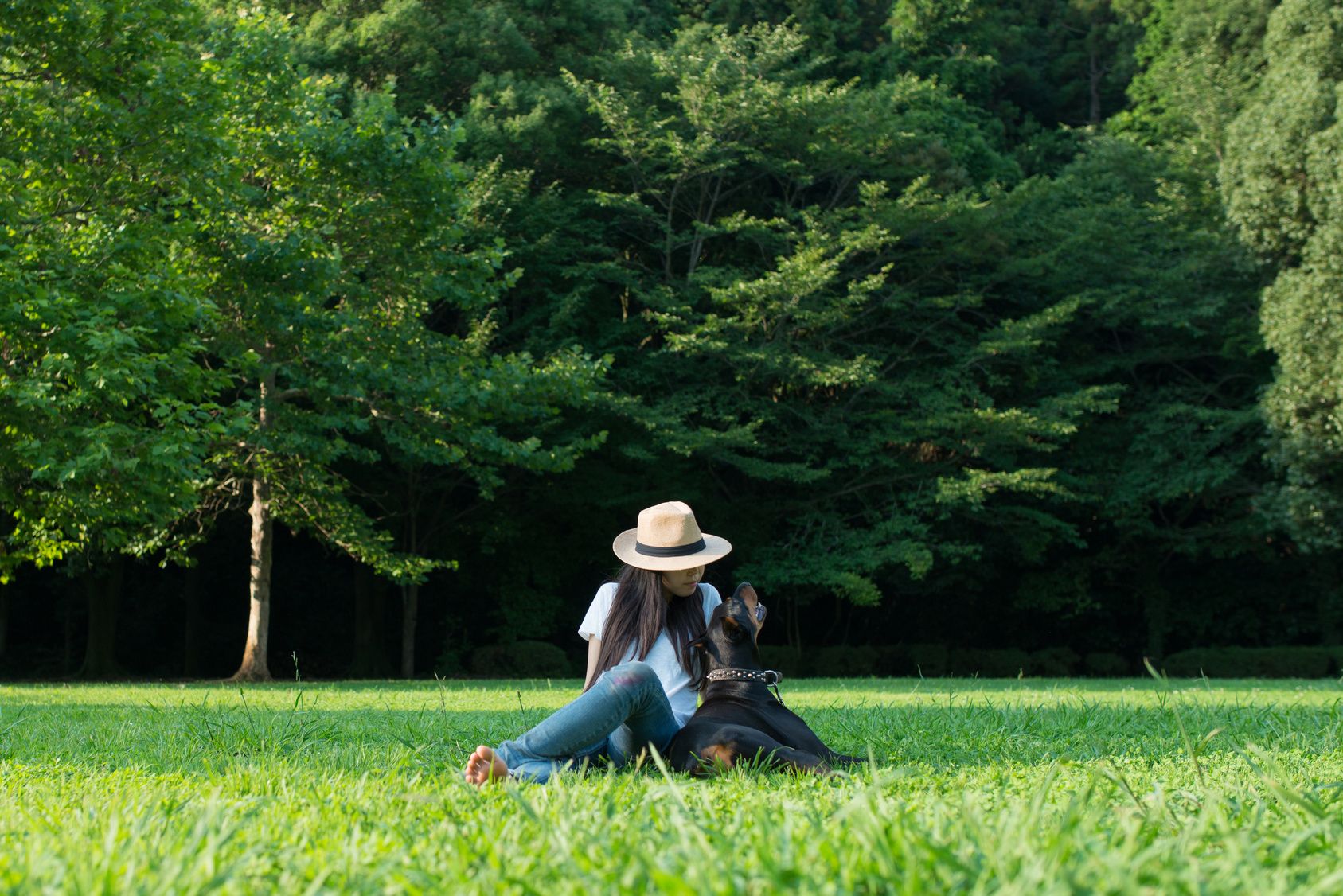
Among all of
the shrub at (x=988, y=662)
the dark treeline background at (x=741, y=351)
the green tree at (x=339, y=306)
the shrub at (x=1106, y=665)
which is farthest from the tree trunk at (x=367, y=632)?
the shrub at (x=1106, y=665)

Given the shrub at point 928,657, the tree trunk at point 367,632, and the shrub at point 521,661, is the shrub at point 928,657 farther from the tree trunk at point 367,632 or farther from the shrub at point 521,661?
the tree trunk at point 367,632

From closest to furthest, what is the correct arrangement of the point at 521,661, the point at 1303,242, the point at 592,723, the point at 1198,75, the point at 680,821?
the point at 680,821, the point at 592,723, the point at 521,661, the point at 1303,242, the point at 1198,75

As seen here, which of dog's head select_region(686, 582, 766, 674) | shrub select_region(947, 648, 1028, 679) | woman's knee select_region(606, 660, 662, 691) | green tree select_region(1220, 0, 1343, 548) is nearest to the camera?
woman's knee select_region(606, 660, 662, 691)

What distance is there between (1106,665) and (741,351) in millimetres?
10407

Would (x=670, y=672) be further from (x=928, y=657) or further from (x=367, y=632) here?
(x=928, y=657)

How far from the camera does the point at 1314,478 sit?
65.9ft

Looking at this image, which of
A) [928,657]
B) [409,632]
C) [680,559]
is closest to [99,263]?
[680,559]

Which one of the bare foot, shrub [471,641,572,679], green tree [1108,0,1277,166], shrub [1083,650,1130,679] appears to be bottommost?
shrub [1083,650,1130,679]

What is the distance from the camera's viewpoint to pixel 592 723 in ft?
11.7

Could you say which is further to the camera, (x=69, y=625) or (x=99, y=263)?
(x=69, y=625)

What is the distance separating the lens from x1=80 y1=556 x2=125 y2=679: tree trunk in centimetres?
2162

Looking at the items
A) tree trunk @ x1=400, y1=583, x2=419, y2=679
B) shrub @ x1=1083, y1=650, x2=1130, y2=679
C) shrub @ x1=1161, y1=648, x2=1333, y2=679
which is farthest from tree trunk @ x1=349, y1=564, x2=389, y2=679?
shrub @ x1=1161, y1=648, x2=1333, y2=679

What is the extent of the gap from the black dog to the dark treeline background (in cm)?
1189

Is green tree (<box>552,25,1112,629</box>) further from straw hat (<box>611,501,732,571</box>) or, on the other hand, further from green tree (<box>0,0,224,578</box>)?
straw hat (<box>611,501,732,571</box>)
